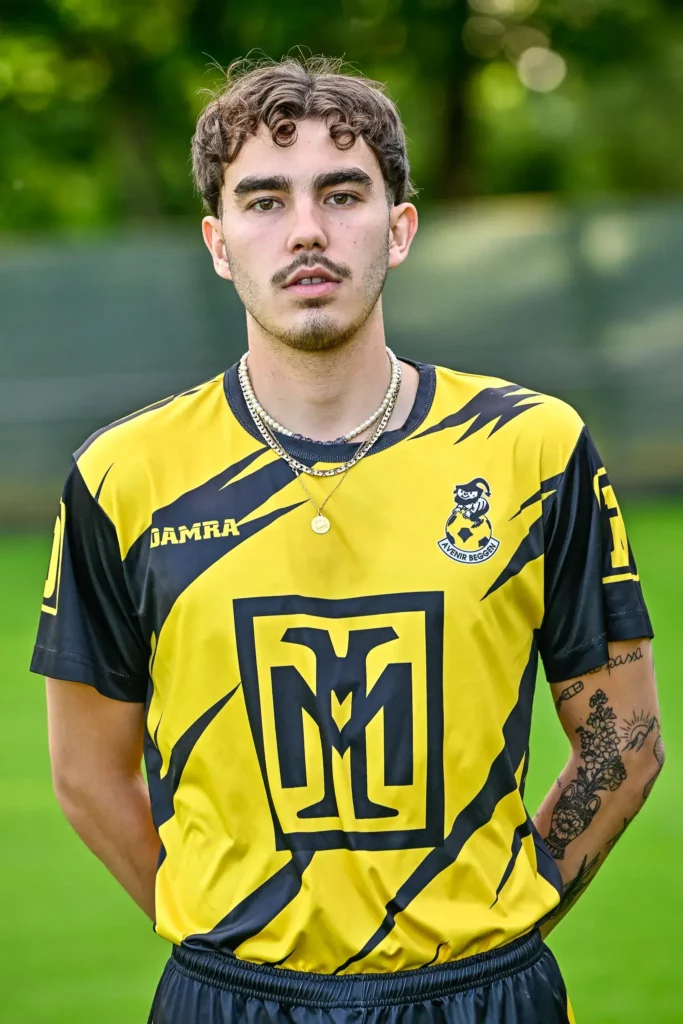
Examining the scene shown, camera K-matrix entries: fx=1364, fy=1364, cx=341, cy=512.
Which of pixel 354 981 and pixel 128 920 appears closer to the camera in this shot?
pixel 354 981

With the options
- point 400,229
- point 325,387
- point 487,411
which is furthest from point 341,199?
point 487,411

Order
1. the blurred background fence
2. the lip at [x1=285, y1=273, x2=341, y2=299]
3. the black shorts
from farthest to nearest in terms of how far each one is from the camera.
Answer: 1. the blurred background fence
2. the lip at [x1=285, y1=273, x2=341, y2=299]
3. the black shorts

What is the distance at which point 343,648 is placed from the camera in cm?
217

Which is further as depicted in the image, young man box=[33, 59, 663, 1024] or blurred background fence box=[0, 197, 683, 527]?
blurred background fence box=[0, 197, 683, 527]

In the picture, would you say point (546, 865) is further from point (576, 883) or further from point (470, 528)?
point (470, 528)

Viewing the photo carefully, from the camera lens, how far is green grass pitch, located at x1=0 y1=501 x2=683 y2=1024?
4.25 metres

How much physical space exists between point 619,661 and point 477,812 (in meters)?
0.38

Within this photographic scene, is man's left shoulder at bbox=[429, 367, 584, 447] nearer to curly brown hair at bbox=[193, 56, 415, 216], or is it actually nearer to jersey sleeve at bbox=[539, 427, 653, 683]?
jersey sleeve at bbox=[539, 427, 653, 683]

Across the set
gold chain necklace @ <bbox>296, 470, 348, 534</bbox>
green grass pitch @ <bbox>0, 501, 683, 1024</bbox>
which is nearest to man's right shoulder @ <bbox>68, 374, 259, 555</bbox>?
gold chain necklace @ <bbox>296, 470, 348, 534</bbox>

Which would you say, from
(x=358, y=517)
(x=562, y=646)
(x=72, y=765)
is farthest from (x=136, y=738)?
(x=562, y=646)

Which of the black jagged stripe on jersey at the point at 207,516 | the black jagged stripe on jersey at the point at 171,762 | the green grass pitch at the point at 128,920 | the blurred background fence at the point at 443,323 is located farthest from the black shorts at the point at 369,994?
the blurred background fence at the point at 443,323

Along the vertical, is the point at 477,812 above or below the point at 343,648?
below

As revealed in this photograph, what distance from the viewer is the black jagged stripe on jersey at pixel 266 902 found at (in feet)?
6.98

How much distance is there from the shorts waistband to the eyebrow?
1251 mm
